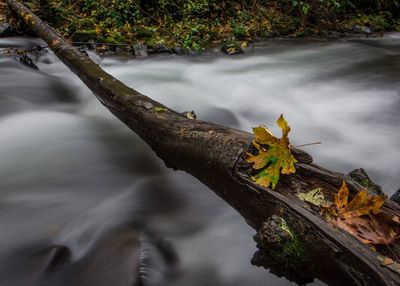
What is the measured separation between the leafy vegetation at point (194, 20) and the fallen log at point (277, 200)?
605cm

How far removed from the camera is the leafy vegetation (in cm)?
866

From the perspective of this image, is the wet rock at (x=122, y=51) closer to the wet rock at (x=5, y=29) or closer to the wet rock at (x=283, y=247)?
the wet rock at (x=5, y=29)

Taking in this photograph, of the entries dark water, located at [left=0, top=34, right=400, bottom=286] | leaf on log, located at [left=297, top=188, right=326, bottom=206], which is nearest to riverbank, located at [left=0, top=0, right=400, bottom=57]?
dark water, located at [left=0, top=34, right=400, bottom=286]

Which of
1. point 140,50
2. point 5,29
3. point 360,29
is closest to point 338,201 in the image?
point 140,50

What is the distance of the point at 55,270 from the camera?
2.33 m

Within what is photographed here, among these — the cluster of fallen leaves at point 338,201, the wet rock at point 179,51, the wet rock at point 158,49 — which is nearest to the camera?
the cluster of fallen leaves at point 338,201

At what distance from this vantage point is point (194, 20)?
937 centimetres

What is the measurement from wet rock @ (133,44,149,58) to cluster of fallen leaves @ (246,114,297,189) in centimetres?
632

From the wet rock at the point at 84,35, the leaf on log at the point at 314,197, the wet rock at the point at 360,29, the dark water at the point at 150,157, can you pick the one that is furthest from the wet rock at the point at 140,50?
the leaf on log at the point at 314,197

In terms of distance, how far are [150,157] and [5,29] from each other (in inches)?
245

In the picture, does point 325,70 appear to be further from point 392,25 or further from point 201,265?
point 201,265

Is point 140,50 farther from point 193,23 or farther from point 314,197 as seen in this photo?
point 314,197

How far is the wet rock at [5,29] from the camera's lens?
798cm

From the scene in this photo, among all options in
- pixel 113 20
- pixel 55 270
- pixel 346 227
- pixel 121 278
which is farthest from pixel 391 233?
pixel 113 20
